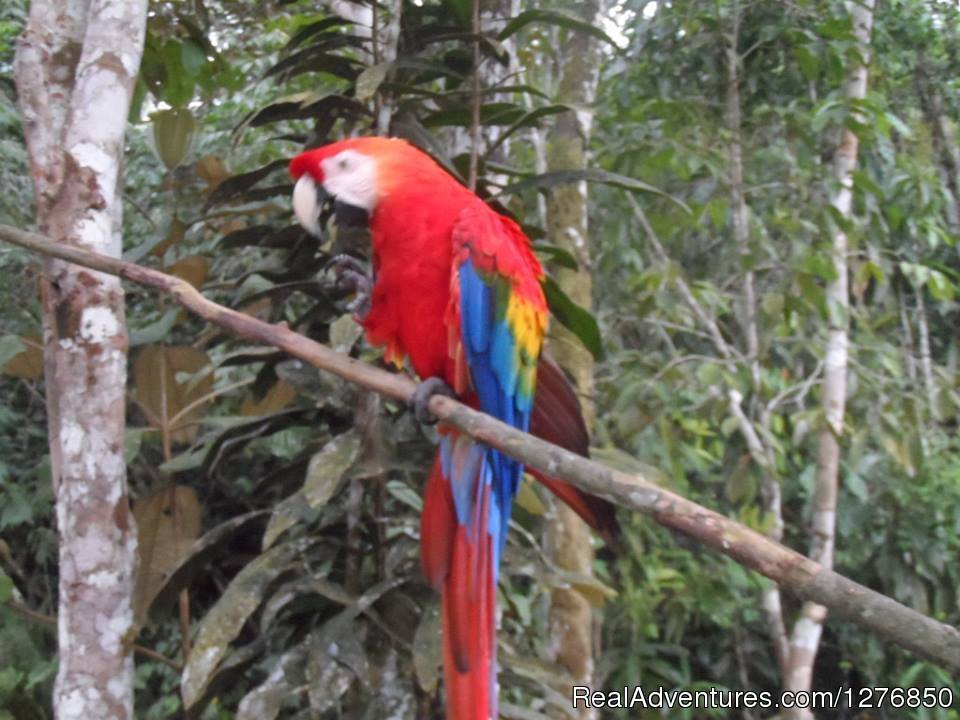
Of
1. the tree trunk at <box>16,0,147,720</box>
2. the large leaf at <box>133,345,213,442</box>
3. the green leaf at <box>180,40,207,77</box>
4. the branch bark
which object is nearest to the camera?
the branch bark

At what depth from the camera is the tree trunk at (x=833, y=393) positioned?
201cm

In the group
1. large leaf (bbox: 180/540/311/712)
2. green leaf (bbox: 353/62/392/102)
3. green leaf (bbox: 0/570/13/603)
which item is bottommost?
green leaf (bbox: 0/570/13/603)

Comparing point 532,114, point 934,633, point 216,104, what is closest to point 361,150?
point 532,114

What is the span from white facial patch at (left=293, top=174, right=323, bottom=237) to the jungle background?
11cm

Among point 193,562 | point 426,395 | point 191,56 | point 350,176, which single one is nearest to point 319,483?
point 426,395

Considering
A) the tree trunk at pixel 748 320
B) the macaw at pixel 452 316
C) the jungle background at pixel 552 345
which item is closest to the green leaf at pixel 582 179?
the jungle background at pixel 552 345

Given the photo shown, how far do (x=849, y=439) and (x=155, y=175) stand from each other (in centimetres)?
201

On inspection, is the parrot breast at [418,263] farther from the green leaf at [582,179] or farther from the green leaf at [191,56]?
the green leaf at [191,56]

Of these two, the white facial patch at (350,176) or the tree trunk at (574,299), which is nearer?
the white facial patch at (350,176)

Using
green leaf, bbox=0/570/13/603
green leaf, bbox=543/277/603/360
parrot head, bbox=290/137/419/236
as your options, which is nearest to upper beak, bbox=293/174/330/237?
parrot head, bbox=290/137/419/236

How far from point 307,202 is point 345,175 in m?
0.06

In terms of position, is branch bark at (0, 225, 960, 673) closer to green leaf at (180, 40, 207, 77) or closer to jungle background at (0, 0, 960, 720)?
jungle background at (0, 0, 960, 720)

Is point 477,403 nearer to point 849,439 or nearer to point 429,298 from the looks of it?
point 429,298

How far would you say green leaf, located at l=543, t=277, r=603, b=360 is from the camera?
136 cm
